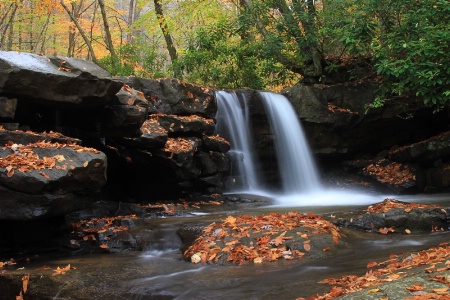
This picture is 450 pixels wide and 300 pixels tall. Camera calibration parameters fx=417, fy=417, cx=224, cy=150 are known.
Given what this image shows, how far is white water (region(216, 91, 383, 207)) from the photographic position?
13.6 metres

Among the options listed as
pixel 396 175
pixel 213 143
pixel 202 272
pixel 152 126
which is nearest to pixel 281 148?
pixel 213 143

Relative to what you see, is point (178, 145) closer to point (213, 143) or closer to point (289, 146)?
point (213, 143)

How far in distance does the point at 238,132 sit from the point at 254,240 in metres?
8.04

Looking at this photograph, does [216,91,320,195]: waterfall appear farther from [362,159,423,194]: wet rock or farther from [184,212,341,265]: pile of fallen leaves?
[184,212,341,265]: pile of fallen leaves

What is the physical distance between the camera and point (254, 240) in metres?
5.99

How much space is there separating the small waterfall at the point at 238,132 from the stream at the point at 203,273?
710 cm

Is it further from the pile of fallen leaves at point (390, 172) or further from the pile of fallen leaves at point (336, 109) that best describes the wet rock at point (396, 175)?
the pile of fallen leaves at point (336, 109)

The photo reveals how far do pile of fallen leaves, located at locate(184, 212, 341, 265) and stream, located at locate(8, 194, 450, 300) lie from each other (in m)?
0.21

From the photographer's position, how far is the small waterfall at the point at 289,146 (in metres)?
14.3

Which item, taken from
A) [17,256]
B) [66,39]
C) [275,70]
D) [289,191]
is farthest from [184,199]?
[66,39]

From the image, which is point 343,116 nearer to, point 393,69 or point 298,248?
point 393,69

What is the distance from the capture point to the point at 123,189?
1159 centimetres

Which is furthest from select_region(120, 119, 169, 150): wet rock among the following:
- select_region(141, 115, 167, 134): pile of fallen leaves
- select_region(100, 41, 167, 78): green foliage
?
select_region(100, 41, 167, 78): green foliage

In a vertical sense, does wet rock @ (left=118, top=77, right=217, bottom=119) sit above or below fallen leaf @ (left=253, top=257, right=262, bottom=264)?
above
